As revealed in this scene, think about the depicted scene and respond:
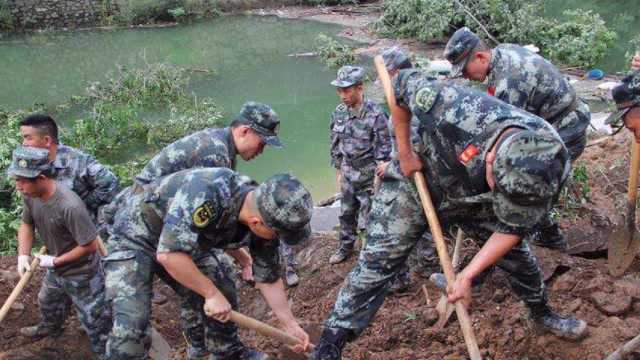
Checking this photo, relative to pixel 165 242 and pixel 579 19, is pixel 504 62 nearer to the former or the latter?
pixel 165 242

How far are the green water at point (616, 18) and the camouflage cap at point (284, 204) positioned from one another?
10.9 m

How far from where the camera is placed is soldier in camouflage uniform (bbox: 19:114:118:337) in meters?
4.18

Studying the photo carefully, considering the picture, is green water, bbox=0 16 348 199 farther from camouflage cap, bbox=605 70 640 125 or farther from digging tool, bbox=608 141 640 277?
camouflage cap, bbox=605 70 640 125

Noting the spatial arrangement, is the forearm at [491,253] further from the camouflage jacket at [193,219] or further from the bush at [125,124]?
the bush at [125,124]

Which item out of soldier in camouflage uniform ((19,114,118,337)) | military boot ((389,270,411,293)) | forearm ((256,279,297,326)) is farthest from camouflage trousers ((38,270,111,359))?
military boot ((389,270,411,293))

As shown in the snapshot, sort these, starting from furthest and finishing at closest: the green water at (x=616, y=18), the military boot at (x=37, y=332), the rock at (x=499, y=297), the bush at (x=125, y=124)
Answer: the green water at (x=616, y=18) < the bush at (x=125, y=124) < the military boot at (x=37, y=332) < the rock at (x=499, y=297)

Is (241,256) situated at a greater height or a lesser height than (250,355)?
greater

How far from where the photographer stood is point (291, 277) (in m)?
5.36

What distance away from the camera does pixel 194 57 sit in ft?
53.9

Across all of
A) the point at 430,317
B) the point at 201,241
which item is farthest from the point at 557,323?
the point at 201,241

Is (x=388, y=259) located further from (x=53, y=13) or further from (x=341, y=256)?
(x=53, y=13)

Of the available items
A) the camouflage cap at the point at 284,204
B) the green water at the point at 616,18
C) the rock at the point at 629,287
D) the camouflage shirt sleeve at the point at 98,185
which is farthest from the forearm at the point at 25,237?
the green water at the point at 616,18

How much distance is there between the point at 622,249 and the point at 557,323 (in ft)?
3.54

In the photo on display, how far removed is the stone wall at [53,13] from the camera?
2047 centimetres
